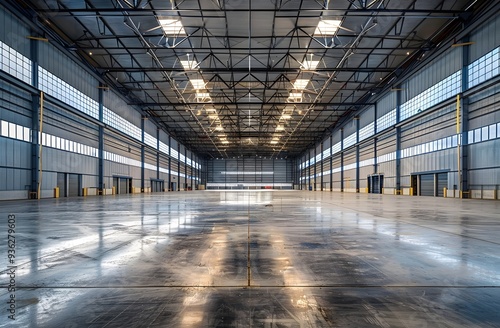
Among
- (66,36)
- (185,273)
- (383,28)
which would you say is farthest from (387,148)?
(185,273)

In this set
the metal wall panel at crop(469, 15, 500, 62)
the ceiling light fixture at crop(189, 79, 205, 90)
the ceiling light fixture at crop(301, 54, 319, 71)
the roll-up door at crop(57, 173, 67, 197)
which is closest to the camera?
the metal wall panel at crop(469, 15, 500, 62)

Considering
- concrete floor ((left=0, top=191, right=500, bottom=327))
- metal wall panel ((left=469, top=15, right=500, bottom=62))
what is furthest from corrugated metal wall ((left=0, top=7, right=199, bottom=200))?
metal wall panel ((left=469, top=15, right=500, bottom=62))

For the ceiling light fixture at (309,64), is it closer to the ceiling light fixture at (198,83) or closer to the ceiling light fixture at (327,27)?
the ceiling light fixture at (327,27)

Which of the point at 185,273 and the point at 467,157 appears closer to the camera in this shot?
the point at 185,273

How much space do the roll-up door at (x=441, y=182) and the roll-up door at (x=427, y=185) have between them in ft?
3.21

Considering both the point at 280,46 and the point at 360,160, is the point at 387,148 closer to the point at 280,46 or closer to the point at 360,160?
the point at 360,160

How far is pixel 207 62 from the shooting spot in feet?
102

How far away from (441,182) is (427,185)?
229 cm

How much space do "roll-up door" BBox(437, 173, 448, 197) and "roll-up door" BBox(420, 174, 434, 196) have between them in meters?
0.98

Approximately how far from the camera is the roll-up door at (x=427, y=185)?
3055 centimetres

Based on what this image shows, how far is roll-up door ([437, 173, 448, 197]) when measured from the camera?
1115 inches

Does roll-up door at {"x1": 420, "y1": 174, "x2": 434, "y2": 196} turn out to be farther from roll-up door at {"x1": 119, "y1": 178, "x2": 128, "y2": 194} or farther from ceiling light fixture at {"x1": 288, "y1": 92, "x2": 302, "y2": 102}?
roll-up door at {"x1": 119, "y1": 178, "x2": 128, "y2": 194}

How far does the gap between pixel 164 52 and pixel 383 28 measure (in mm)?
19327

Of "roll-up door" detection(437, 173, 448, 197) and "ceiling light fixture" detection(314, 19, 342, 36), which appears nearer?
"ceiling light fixture" detection(314, 19, 342, 36)
